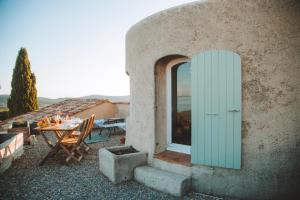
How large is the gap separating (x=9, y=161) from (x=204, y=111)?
5.24 m

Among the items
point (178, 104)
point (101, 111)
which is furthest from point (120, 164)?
point (101, 111)

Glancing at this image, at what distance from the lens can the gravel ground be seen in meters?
3.83

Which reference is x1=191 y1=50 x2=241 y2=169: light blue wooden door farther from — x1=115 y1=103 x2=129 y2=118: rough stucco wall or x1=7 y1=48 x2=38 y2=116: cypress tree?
x1=7 y1=48 x2=38 y2=116: cypress tree

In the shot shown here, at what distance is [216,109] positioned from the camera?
3.78 m

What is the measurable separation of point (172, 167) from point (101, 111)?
10.3 m

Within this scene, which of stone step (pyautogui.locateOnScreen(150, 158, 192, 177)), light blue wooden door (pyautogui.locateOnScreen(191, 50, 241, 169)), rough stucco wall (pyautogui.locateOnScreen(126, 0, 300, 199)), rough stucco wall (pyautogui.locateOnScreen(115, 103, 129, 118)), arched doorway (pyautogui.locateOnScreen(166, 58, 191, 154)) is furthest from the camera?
rough stucco wall (pyautogui.locateOnScreen(115, 103, 129, 118))

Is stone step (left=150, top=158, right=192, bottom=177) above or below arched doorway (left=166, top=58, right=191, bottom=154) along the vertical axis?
below

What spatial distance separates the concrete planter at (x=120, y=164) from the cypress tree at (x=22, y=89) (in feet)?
51.9

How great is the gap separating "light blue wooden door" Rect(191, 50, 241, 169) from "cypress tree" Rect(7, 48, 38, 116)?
17620 millimetres

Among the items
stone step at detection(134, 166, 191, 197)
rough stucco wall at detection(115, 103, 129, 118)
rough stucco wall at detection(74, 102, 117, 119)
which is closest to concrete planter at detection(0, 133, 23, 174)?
stone step at detection(134, 166, 191, 197)

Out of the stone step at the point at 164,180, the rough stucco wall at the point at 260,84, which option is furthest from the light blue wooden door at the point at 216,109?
the stone step at the point at 164,180

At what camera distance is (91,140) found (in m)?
8.86

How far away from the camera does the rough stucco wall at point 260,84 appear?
338cm

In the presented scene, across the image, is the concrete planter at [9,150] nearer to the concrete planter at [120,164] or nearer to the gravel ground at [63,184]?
the gravel ground at [63,184]
